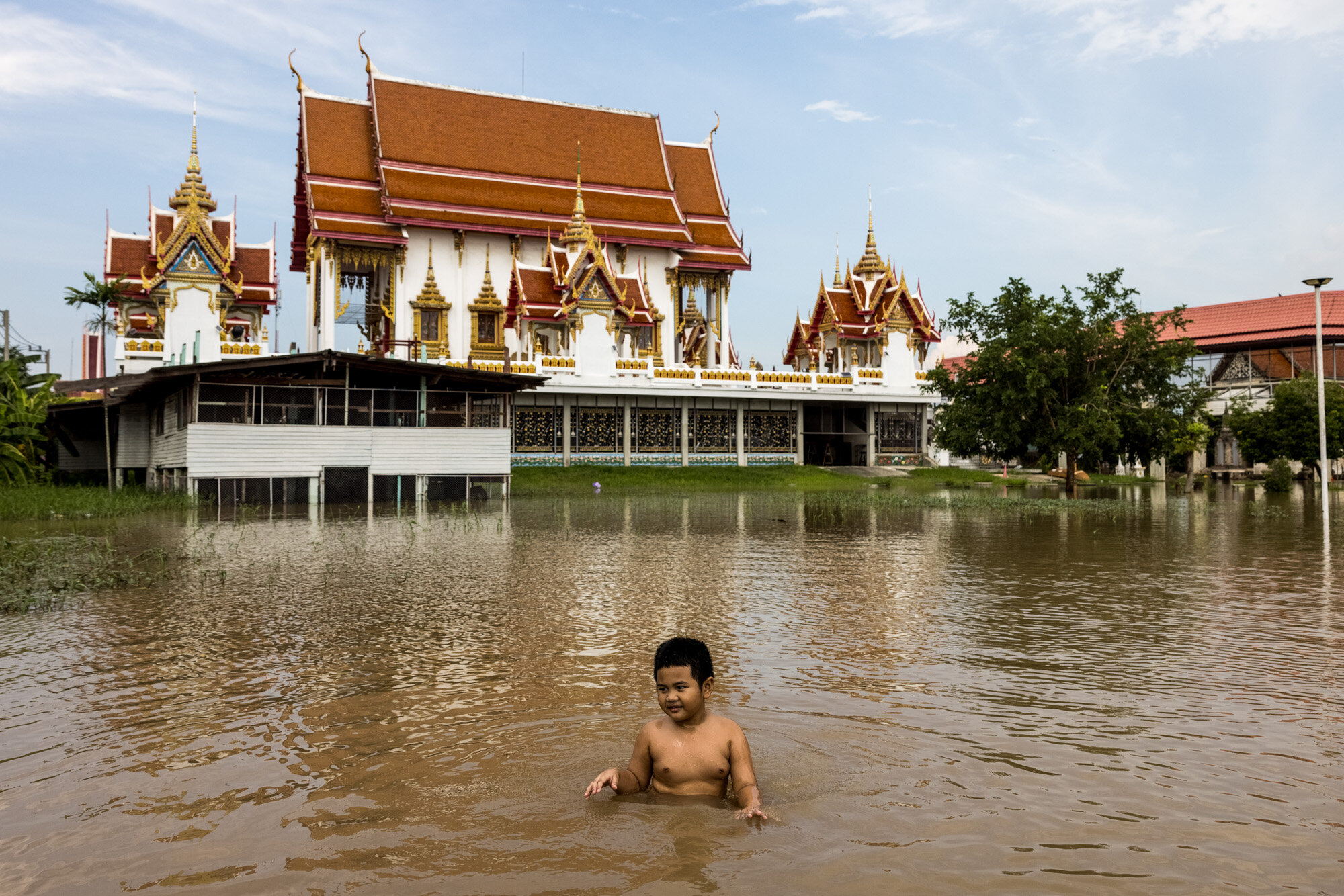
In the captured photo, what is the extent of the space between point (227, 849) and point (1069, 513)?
823 inches

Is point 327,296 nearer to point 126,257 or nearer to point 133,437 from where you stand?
point 126,257

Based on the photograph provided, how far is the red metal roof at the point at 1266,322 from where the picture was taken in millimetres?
55625

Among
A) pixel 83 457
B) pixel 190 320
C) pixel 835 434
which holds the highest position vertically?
pixel 190 320

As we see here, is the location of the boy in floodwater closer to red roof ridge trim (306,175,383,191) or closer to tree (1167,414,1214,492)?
red roof ridge trim (306,175,383,191)

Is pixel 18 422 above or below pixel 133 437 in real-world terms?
above

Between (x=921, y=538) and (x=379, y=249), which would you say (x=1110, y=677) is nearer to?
(x=921, y=538)

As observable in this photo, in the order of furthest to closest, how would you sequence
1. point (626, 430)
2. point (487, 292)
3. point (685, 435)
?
point (487, 292) < point (685, 435) < point (626, 430)

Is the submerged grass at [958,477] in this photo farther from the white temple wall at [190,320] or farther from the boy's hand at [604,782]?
the boy's hand at [604,782]

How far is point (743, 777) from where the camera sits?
418 cm

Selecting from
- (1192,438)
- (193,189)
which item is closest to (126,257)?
(193,189)

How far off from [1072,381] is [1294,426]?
22.9 metres

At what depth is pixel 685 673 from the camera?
4.23 meters

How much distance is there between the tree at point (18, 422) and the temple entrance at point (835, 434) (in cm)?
2708

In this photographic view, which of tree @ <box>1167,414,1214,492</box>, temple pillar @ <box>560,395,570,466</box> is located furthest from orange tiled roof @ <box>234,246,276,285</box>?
tree @ <box>1167,414,1214,492</box>
